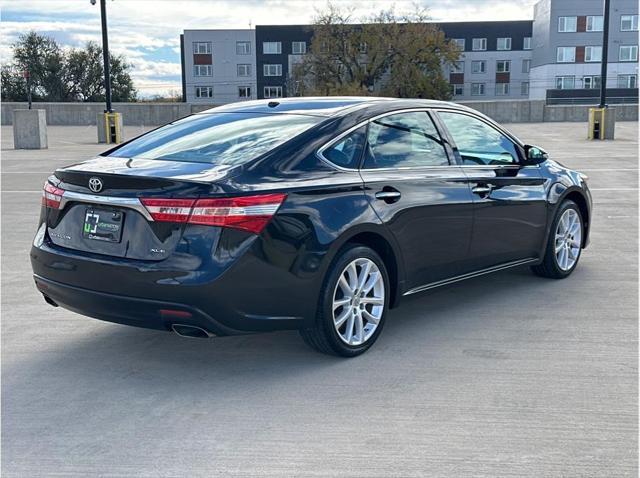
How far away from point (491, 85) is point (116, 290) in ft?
269

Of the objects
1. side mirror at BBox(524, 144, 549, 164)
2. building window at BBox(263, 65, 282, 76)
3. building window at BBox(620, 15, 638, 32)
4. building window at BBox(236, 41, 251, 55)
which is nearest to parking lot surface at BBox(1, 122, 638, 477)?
side mirror at BBox(524, 144, 549, 164)

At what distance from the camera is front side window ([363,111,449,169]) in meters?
5.14

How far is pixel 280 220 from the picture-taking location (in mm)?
4332

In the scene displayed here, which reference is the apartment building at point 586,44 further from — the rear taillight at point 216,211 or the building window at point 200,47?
the rear taillight at point 216,211

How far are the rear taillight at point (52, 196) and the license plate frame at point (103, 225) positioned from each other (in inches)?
11.3

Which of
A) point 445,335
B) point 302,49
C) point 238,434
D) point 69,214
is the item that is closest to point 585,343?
point 445,335

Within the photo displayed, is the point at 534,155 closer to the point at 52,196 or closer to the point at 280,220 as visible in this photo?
the point at 280,220

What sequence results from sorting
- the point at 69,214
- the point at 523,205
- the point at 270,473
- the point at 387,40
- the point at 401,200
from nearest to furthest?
the point at 270,473 < the point at 69,214 < the point at 401,200 < the point at 523,205 < the point at 387,40

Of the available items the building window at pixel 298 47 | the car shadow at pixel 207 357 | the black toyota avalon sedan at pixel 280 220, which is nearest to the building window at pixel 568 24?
the building window at pixel 298 47

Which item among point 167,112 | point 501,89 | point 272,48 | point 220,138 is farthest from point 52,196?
point 501,89

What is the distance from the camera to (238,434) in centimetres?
380

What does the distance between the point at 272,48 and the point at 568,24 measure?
2953cm

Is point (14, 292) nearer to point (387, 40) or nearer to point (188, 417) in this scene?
point (188, 417)

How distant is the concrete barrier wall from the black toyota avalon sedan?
35462 millimetres
